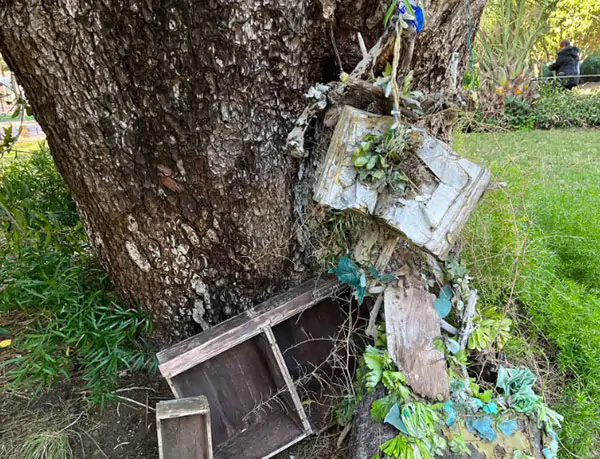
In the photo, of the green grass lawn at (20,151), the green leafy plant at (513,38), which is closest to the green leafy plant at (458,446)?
the green grass lawn at (20,151)

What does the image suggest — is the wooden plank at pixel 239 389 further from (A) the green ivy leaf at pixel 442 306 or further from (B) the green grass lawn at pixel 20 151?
(B) the green grass lawn at pixel 20 151

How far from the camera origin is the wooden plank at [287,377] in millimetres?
1456

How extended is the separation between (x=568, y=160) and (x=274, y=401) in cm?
348

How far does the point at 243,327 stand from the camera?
1457 mm

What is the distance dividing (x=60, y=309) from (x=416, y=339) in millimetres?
1569

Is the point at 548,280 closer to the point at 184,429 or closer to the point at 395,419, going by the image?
the point at 395,419

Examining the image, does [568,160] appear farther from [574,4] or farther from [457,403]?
[574,4]

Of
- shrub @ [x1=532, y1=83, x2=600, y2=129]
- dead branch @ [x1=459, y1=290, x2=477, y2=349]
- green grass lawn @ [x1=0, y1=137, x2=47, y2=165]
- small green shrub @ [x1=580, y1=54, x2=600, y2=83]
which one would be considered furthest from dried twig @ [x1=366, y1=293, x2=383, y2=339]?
small green shrub @ [x1=580, y1=54, x2=600, y2=83]

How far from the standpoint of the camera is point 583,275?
2107 millimetres

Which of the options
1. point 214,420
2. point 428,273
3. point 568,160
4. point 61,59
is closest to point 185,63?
point 61,59

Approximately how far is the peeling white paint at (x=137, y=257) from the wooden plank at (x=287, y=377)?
1.80ft

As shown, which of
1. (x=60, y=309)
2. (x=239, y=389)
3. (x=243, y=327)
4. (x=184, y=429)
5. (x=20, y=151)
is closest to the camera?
(x=184, y=429)

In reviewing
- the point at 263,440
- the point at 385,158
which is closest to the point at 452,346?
the point at 385,158

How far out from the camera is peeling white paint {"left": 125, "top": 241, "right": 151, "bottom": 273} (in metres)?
1.51
